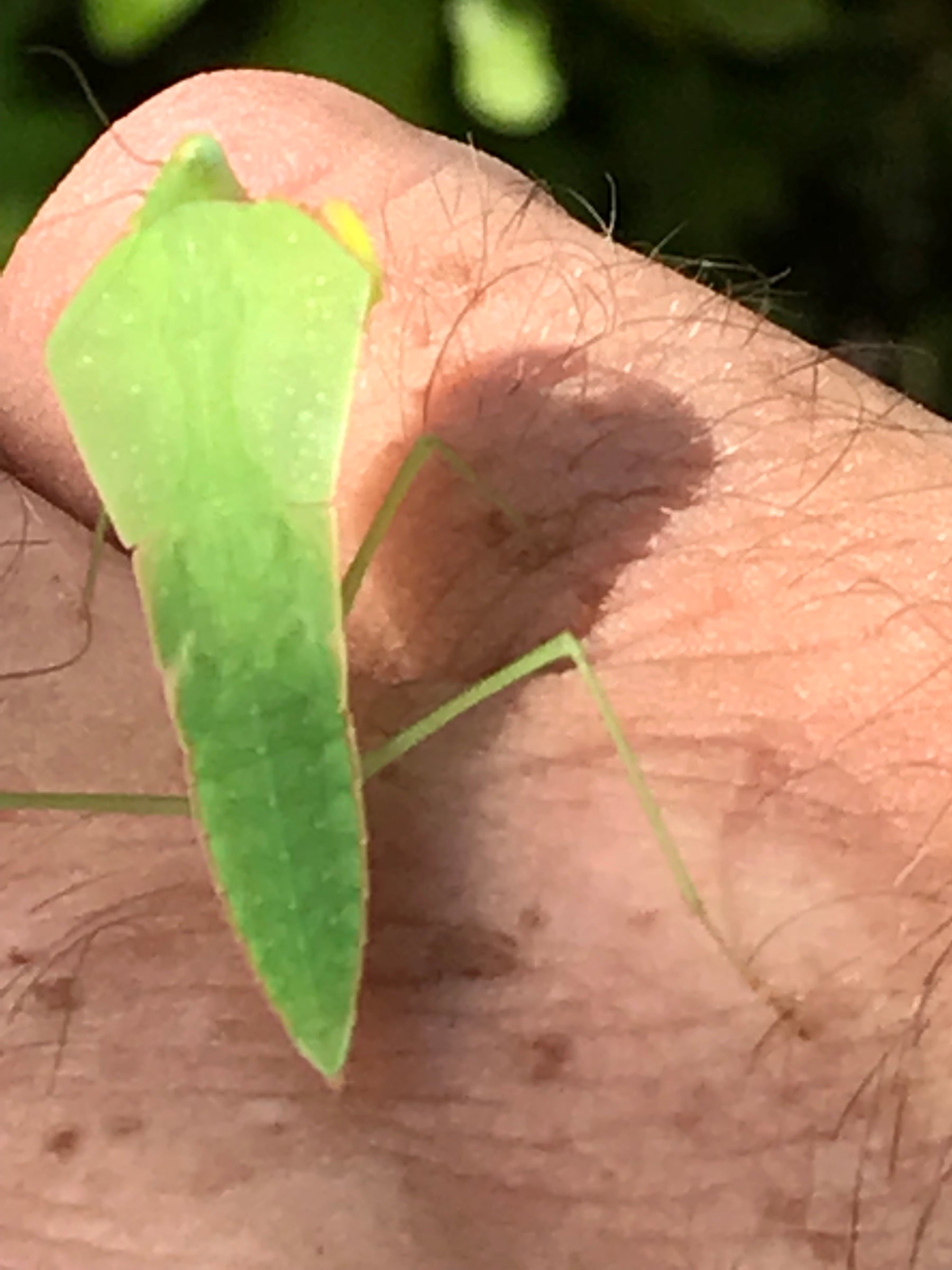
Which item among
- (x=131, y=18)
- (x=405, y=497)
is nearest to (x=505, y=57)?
(x=131, y=18)

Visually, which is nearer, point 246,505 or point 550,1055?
point 550,1055

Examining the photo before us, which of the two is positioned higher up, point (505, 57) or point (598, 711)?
Answer: point (505, 57)

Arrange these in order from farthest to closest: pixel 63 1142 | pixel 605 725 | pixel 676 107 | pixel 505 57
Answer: pixel 676 107 < pixel 505 57 < pixel 605 725 < pixel 63 1142

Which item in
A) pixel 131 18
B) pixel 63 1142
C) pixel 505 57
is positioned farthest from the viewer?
pixel 505 57

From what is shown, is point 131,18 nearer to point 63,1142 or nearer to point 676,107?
point 676,107

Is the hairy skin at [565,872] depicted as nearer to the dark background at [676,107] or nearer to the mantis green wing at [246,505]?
the mantis green wing at [246,505]

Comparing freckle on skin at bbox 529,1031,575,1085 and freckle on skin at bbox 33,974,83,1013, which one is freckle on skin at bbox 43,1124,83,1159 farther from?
freckle on skin at bbox 529,1031,575,1085

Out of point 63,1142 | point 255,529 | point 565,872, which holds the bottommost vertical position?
point 63,1142
